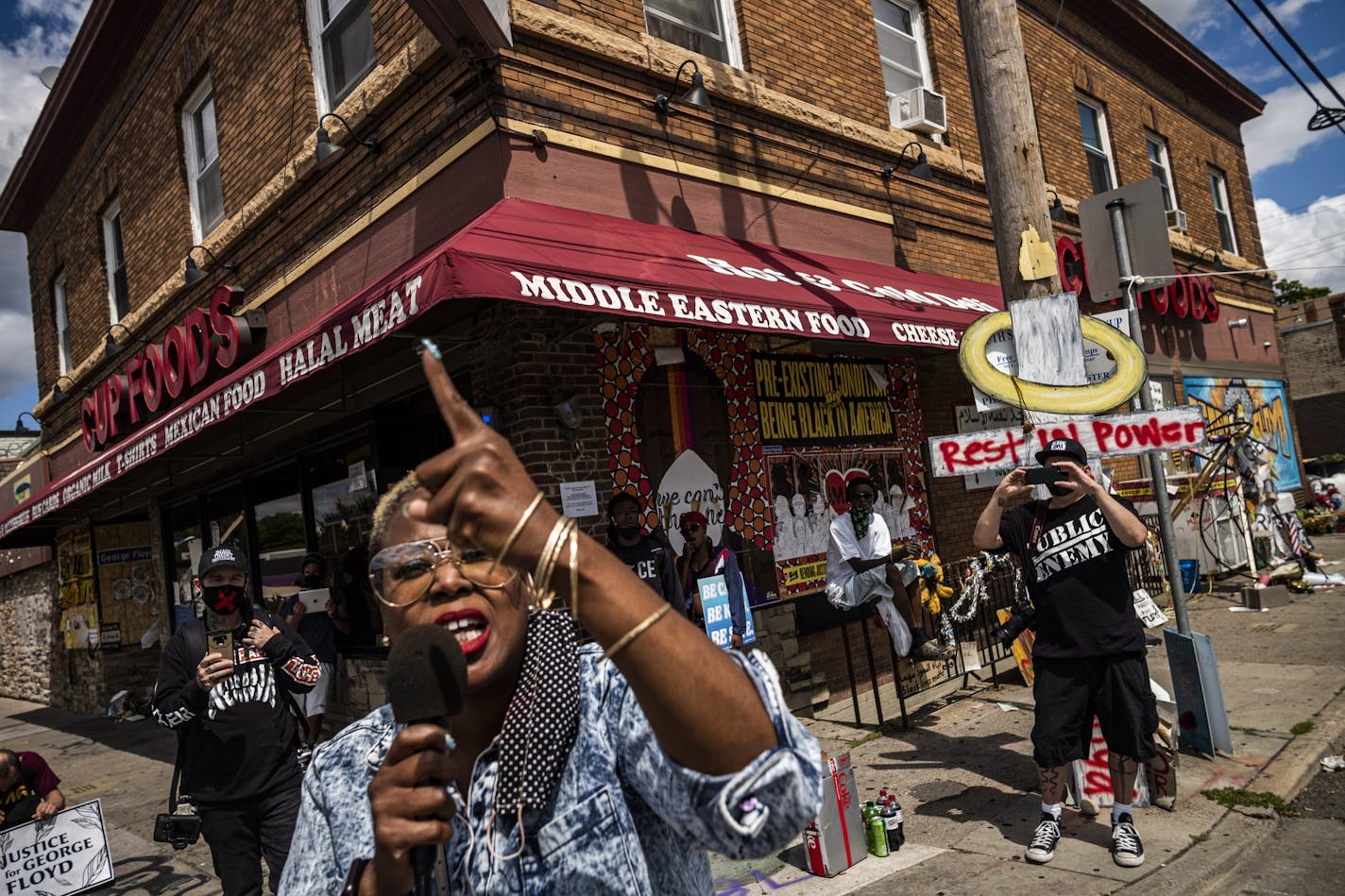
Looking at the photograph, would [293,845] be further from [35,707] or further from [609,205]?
[35,707]

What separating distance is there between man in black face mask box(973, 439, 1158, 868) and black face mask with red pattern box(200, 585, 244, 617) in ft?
12.9

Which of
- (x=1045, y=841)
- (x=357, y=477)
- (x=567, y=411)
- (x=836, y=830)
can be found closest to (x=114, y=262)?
(x=357, y=477)

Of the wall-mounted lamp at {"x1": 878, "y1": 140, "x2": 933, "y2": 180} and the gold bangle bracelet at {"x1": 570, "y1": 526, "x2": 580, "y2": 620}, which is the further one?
the wall-mounted lamp at {"x1": 878, "y1": 140, "x2": 933, "y2": 180}

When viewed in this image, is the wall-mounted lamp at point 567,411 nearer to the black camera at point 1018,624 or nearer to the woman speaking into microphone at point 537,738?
the black camera at point 1018,624

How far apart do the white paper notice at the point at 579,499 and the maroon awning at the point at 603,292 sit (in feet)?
5.24

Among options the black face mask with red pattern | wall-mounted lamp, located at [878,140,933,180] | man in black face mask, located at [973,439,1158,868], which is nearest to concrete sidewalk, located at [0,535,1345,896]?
man in black face mask, located at [973,439,1158,868]

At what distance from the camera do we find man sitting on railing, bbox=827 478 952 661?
7.43m

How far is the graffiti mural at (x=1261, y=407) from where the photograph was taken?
54.2 feet

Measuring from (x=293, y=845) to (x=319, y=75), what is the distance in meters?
8.73

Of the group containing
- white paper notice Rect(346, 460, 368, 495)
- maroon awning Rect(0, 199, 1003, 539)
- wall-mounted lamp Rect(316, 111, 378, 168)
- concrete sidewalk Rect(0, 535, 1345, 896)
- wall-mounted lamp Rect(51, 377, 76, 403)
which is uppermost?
wall-mounted lamp Rect(316, 111, 378, 168)

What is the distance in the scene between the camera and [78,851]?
570cm

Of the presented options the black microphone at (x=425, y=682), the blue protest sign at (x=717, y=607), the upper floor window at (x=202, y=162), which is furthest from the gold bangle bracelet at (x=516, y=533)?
the upper floor window at (x=202, y=162)

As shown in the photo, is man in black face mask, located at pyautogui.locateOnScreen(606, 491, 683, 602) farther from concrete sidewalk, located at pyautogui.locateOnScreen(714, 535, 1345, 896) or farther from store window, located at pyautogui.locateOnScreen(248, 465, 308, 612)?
store window, located at pyautogui.locateOnScreen(248, 465, 308, 612)

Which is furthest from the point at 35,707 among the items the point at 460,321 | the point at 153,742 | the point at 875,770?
the point at 875,770
